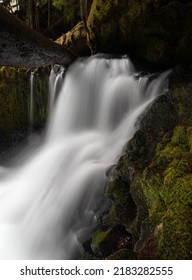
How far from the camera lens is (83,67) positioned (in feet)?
31.2

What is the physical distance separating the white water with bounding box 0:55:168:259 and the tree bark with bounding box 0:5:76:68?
2011mm

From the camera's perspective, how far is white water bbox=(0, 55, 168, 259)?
5172mm

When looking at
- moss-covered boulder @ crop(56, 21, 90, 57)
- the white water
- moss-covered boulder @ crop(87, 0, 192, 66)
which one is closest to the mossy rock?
the white water

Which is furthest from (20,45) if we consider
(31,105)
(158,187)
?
(31,105)

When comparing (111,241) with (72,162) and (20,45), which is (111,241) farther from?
(20,45)

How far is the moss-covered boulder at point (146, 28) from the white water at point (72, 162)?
0.68 metres

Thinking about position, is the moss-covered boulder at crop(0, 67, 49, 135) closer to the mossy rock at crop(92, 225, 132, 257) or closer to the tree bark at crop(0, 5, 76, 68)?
the tree bark at crop(0, 5, 76, 68)

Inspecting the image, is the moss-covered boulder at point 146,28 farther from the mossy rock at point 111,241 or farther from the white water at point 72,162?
the mossy rock at point 111,241

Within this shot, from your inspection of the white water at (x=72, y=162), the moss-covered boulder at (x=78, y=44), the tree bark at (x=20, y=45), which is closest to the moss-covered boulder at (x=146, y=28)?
the white water at (x=72, y=162)

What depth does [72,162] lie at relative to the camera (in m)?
6.99
